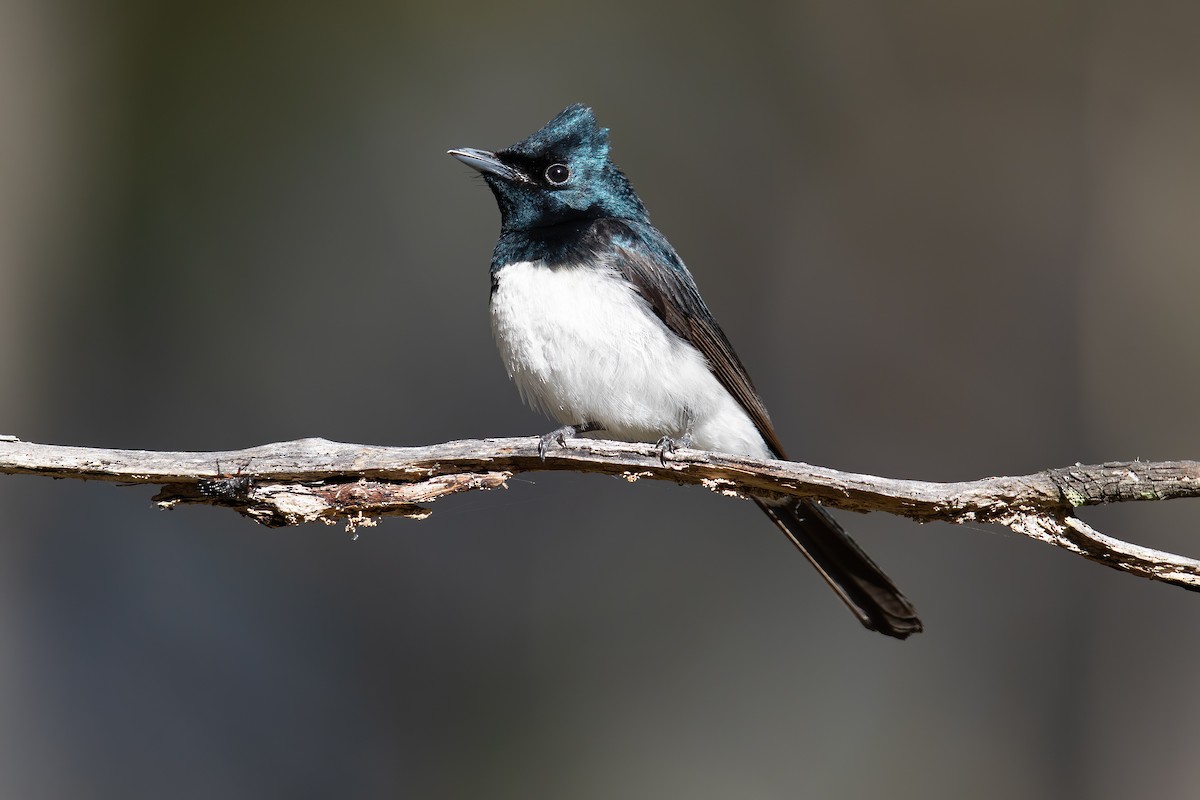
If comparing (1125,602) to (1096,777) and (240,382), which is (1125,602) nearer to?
(1096,777)

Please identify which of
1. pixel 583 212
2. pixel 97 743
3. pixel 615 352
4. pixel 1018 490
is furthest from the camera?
pixel 97 743

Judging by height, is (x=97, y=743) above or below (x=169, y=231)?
below

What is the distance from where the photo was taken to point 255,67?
7.01m

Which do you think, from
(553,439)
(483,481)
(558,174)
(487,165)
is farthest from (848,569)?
(487,165)

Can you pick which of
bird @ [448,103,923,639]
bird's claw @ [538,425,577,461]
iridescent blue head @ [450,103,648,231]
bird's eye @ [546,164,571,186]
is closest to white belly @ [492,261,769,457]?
bird @ [448,103,923,639]

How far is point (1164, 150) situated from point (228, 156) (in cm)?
571

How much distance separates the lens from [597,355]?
3.76 metres

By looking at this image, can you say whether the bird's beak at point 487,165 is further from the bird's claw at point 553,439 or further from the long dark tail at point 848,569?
the long dark tail at point 848,569

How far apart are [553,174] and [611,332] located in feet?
2.76

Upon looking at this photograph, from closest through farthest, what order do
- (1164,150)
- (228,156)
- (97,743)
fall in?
1. (97,743)
2. (1164,150)
3. (228,156)

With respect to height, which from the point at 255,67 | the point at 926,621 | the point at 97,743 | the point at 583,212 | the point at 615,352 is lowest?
the point at 97,743

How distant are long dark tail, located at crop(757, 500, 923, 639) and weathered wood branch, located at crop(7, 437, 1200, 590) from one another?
3.02 feet

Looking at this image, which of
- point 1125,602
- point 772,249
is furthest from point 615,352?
point 1125,602

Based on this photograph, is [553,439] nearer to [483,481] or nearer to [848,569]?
[483,481]
